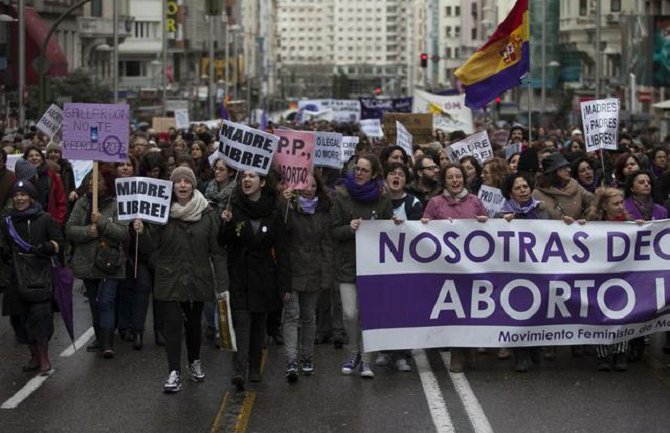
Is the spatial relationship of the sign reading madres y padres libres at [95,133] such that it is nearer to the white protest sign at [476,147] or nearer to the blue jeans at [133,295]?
the blue jeans at [133,295]

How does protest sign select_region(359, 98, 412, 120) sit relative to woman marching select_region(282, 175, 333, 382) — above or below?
above

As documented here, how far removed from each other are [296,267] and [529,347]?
203 centimetres

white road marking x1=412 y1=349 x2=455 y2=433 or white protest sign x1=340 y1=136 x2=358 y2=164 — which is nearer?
white road marking x1=412 y1=349 x2=455 y2=433

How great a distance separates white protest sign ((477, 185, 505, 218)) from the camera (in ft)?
46.6

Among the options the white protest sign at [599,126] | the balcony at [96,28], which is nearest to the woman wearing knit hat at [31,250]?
the white protest sign at [599,126]

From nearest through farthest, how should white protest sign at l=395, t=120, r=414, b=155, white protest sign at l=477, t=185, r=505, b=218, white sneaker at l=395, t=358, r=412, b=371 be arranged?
1. white sneaker at l=395, t=358, r=412, b=371
2. white protest sign at l=477, t=185, r=505, b=218
3. white protest sign at l=395, t=120, r=414, b=155

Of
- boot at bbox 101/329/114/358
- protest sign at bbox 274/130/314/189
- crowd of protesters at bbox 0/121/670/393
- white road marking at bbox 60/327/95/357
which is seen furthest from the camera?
white road marking at bbox 60/327/95/357

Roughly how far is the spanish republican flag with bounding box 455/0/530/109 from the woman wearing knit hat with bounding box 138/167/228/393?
339 inches

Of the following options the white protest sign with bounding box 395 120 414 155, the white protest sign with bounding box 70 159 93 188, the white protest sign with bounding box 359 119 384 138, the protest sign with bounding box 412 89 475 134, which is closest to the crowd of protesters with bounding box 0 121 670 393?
the white protest sign with bounding box 70 159 93 188

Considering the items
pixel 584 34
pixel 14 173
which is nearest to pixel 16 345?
pixel 14 173

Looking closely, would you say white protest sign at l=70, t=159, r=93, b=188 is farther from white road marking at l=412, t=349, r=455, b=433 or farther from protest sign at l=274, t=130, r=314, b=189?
protest sign at l=274, t=130, r=314, b=189

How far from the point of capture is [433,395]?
1145 cm

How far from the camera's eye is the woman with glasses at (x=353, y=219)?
12242mm

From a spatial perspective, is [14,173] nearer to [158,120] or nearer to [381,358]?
[381,358]
